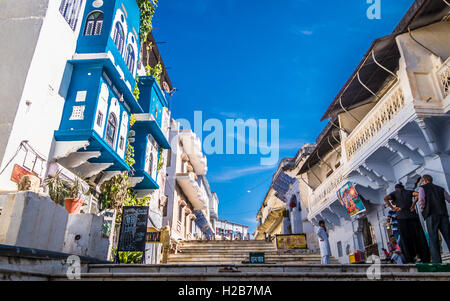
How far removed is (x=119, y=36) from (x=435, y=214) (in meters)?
12.9

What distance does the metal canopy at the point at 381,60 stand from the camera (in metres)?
9.34

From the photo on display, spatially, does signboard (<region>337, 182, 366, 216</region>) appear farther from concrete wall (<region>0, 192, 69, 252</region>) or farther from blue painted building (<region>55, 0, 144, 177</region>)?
concrete wall (<region>0, 192, 69, 252</region>)

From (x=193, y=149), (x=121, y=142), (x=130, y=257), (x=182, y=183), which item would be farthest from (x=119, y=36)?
(x=193, y=149)

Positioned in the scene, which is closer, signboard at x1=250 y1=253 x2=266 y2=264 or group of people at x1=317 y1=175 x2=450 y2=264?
group of people at x1=317 y1=175 x2=450 y2=264

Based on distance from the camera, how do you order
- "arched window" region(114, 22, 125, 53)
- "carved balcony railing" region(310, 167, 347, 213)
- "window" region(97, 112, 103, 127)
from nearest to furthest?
"window" region(97, 112, 103, 127)
"arched window" region(114, 22, 125, 53)
"carved balcony railing" region(310, 167, 347, 213)

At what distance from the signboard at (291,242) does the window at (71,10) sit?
1508 cm

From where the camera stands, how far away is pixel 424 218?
7039 millimetres

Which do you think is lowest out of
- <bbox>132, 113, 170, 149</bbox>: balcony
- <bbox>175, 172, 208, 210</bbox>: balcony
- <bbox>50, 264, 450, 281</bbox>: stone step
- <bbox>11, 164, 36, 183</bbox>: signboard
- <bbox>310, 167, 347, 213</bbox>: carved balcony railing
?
<bbox>50, 264, 450, 281</bbox>: stone step

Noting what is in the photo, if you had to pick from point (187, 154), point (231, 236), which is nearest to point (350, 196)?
point (187, 154)

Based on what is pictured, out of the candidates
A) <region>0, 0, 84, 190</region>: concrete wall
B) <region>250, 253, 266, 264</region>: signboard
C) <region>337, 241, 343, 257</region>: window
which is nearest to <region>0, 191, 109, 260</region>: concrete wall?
<region>0, 0, 84, 190</region>: concrete wall

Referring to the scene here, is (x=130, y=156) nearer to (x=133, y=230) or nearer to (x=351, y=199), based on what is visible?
(x=133, y=230)

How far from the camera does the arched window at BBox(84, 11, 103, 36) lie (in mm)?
12656

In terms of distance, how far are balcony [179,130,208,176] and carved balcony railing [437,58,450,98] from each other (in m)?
23.4
